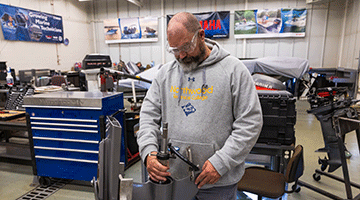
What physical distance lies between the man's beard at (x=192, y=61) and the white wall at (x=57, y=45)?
7.41m

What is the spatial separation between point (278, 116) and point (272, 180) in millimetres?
508

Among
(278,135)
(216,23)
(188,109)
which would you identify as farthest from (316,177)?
(216,23)

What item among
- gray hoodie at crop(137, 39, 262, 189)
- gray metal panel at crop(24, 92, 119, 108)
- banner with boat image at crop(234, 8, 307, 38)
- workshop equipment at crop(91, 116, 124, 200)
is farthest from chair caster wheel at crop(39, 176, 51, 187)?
banner with boat image at crop(234, 8, 307, 38)

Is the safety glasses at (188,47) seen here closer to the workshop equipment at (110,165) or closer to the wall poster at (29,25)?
the workshop equipment at (110,165)

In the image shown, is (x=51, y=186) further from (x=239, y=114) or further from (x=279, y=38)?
(x=279, y=38)

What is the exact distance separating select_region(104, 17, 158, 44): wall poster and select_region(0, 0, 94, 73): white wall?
3.34 ft

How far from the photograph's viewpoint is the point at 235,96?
3.49 ft

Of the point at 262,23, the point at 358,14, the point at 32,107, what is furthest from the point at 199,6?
the point at 32,107

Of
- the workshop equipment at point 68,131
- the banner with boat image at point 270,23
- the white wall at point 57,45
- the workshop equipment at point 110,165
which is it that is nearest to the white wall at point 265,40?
the banner with boat image at point 270,23

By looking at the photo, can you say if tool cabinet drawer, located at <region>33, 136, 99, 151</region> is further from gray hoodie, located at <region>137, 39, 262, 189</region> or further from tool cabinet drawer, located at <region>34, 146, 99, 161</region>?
gray hoodie, located at <region>137, 39, 262, 189</region>

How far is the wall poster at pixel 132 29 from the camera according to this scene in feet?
30.7

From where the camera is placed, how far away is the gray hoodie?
1.04 metres

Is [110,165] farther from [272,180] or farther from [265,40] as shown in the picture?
[265,40]

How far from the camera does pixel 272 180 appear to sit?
5.77ft
